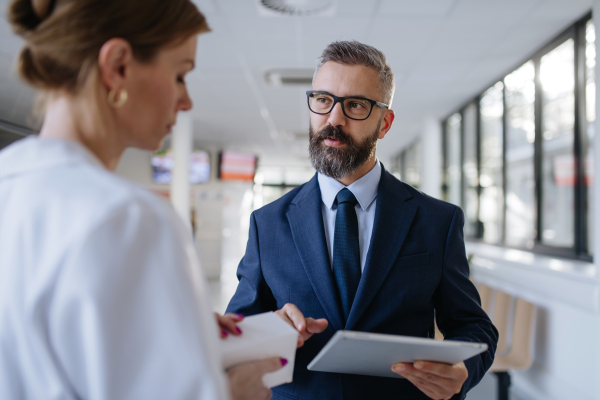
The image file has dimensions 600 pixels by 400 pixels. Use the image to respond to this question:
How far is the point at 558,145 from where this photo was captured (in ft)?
12.7

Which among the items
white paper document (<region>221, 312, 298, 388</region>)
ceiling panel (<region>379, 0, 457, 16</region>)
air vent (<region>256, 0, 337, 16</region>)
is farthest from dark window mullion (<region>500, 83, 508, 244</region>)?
white paper document (<region>221, 312, 298, 388</region>)

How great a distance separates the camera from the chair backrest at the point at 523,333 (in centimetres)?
336

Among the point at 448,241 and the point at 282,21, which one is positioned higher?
the point at 282,21

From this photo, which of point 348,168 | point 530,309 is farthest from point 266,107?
point 348,168

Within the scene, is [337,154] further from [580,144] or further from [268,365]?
[580,144]

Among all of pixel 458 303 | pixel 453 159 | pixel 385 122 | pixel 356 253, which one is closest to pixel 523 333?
pixel 458 303

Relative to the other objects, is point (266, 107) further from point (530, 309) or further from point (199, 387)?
point (199, 387)

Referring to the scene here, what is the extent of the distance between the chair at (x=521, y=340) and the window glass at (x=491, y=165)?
184 cm

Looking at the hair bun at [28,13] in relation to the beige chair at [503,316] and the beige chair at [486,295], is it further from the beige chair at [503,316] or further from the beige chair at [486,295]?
the beige chair at [486,295]

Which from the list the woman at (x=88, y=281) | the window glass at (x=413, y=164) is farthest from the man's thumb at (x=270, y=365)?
the window glass at (x=413, y=164)

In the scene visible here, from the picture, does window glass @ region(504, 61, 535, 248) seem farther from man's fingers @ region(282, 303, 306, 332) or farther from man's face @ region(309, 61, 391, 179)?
man's fingers @ region(282, 303, 306, 332)

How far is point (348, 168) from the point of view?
1.39 meters

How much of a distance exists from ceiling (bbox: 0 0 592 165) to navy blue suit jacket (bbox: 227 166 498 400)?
1455mm

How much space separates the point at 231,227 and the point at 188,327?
34.2 feet
